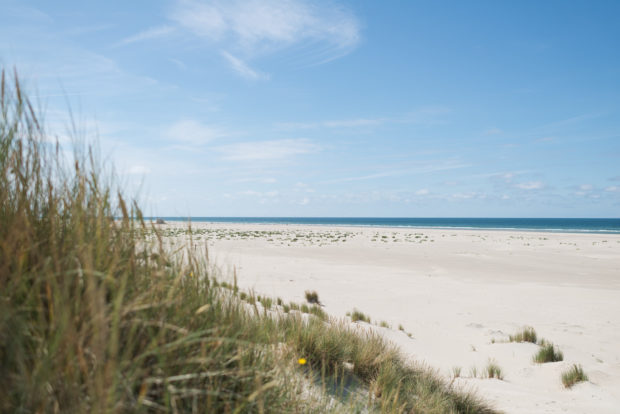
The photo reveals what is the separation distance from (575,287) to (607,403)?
10.0 meters

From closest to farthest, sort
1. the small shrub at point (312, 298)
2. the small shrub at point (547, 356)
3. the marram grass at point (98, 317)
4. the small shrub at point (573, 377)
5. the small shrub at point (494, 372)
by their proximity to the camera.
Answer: the marram grass at point (98, 317) → the small shrub at point (573, 377) → the small shrub at point (494, 372) → the small shrub at point (547, 356) → the small shrub at point (312, 298)

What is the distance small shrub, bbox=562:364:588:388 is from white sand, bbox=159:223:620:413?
0.11 metres

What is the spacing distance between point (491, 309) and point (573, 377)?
4.74 meters

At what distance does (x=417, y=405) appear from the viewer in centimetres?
343

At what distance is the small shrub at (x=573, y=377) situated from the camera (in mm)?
5133

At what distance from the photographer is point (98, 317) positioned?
1344mm

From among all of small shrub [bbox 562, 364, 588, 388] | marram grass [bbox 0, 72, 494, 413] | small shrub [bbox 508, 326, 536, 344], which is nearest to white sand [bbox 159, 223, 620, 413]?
small shrub [bbox 562, 364, 588, 388]

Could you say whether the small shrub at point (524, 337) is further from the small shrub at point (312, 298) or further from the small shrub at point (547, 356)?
the small shrub at point (312, 298)

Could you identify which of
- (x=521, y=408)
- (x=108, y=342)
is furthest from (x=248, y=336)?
(x=521, y=408)

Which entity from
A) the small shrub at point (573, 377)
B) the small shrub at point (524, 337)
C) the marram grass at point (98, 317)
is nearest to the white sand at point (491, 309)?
the small shrub at point (573, 377)

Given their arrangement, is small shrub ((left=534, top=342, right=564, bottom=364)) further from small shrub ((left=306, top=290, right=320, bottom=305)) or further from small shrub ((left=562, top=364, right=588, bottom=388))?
small shrub ((left=306, top=290, right=320, bottom=305))

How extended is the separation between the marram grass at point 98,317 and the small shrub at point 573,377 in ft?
11.8

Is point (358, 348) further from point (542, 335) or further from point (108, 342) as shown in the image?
point (542, 335)

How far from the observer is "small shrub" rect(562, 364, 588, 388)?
5.13 m
